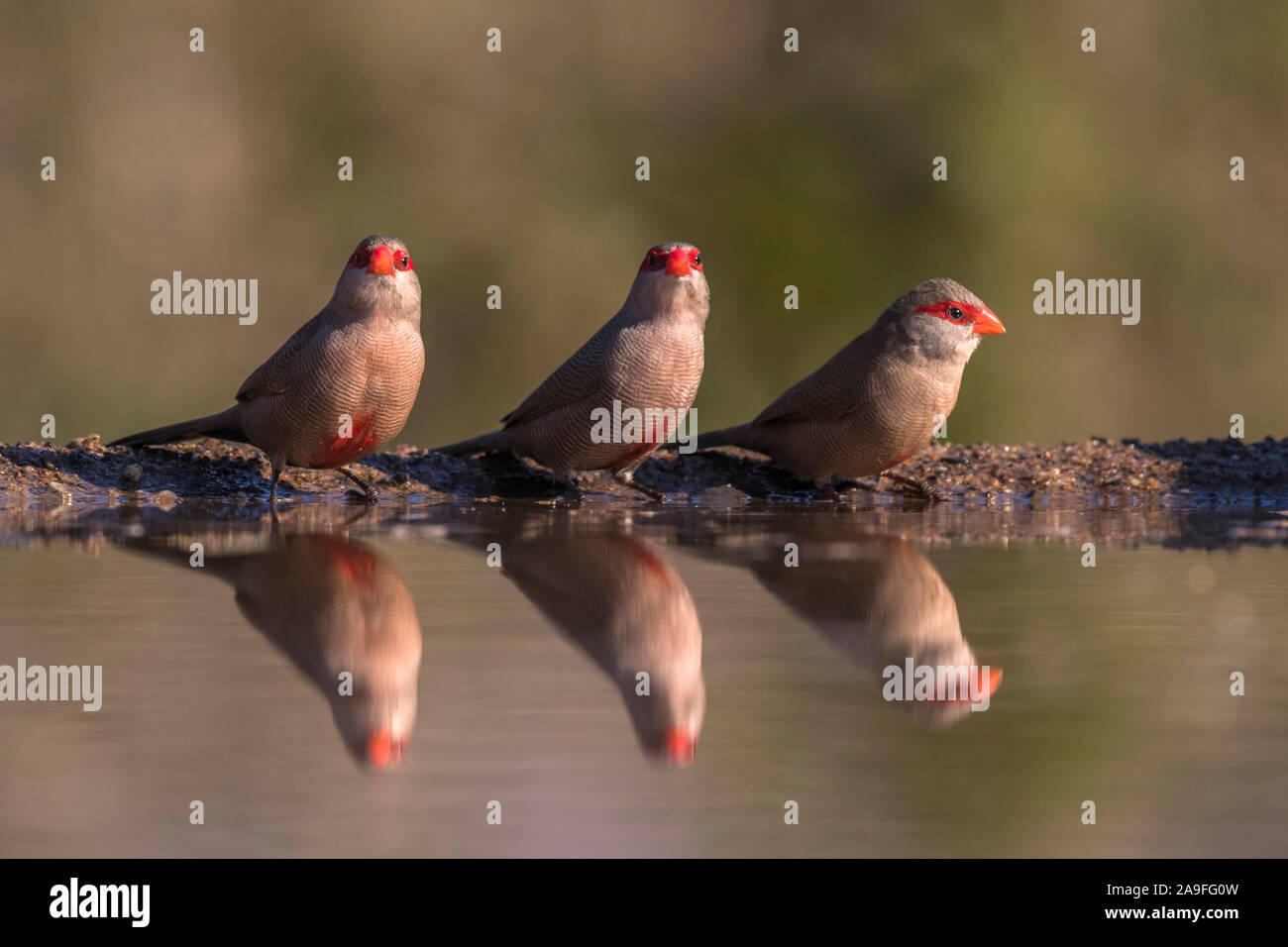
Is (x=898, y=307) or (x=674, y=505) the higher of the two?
(x=898, y=307)

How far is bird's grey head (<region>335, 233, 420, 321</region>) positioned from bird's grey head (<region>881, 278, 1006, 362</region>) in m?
2.66

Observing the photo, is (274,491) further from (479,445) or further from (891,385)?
(891,385)

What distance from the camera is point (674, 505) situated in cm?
940

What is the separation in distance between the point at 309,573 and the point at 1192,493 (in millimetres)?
5792

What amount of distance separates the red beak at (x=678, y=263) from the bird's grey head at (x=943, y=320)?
1192 mm

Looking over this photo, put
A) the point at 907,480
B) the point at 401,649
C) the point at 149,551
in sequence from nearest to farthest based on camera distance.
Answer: the point at 401,649
the point at 149,551
the point at 907,480

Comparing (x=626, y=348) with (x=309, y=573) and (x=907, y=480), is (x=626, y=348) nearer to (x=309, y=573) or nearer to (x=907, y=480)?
(x=907, y=480)

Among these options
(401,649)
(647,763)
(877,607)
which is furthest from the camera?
(877,607)

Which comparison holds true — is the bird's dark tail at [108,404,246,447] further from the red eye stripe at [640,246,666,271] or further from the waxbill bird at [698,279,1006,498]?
the waxbill bird at [698,279,1006,498]

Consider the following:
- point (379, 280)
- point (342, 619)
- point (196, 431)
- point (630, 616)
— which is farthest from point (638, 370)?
point (342, 619)

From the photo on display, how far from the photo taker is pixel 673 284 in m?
9.15

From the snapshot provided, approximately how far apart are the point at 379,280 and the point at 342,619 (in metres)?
3.76

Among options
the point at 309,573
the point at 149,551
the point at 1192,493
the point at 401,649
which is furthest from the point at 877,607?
the point at 1192,493

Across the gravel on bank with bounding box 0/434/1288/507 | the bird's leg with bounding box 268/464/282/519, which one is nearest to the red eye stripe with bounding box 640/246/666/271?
the gravel on bank with bounding box 0/434/1288/507
